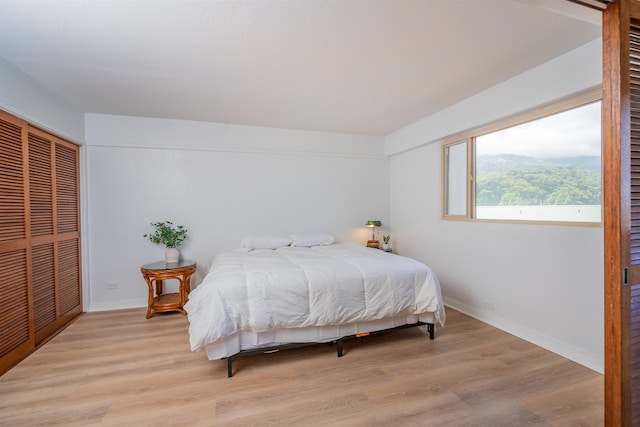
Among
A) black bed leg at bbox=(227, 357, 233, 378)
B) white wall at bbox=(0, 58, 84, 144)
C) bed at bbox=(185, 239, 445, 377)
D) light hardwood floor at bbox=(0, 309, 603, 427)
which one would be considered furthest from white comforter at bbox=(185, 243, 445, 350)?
white wall at bbox=(0, 58, 84, 144)

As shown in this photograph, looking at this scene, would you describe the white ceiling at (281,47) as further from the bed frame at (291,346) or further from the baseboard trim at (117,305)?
the baseboard trim at (117,305)

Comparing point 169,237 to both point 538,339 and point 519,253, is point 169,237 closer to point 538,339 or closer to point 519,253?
point 519,253

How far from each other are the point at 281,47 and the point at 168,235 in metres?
2.69

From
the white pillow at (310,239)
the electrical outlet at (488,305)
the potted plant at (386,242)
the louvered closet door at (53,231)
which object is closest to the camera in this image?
the louvered closet door at (53,231)

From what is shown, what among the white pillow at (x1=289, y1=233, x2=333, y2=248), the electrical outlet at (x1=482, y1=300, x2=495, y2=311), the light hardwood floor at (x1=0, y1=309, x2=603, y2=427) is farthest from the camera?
the white pillow at (x1=289, y1=233, x2=333, y2=248)

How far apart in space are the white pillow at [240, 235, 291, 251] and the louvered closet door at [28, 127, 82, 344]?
1.90 metres

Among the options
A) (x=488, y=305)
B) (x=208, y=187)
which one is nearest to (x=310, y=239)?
(x=208, y=187)

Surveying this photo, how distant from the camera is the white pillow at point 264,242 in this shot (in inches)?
148

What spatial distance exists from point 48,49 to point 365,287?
9.98ft

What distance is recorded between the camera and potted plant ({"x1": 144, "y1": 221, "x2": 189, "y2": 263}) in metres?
3.64

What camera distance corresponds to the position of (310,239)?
13.2 feet

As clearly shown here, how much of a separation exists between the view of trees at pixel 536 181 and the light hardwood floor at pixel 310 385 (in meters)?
1.34

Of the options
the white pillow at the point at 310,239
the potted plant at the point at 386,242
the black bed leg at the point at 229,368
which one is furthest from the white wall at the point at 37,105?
the potted plant at the point at 386,242

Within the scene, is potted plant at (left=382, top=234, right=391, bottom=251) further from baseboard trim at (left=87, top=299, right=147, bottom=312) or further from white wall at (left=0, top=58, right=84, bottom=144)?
white wall at (left=0, top=58, right=84, bottom=144)
